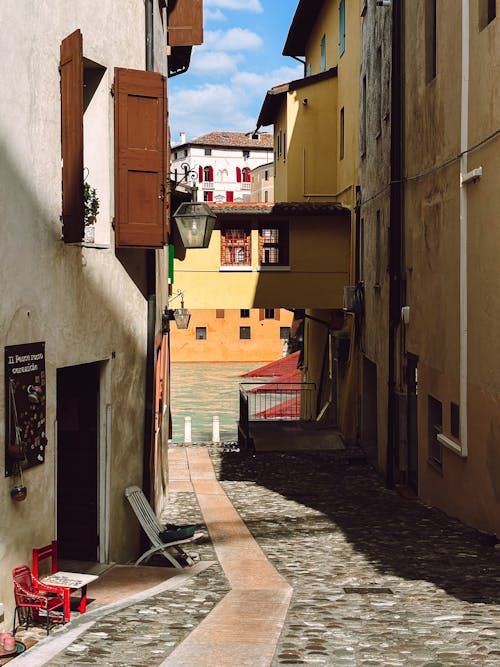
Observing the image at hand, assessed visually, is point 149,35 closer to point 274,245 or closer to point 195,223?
point 195,223

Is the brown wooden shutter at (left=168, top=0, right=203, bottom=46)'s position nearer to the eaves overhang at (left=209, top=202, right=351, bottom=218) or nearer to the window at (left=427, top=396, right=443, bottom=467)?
the eaves overhang at (left=209, top=202, right=351, bottom=218)

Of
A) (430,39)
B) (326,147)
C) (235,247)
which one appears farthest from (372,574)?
(326,147)

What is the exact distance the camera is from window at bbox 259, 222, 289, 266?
2345cm

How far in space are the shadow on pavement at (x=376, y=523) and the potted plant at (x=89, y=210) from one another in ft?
14.6

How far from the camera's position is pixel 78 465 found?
32.2 ft

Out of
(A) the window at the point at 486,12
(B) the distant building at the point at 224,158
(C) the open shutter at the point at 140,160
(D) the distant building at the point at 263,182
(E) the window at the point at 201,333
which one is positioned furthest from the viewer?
(B) the distant building at the point at 224,158

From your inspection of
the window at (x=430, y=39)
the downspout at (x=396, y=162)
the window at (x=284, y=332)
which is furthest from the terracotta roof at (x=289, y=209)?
the window at (x=284, y=332)

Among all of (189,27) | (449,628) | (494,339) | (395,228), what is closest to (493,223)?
(494,339)

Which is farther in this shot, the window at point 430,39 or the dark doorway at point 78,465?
the window at point 430,39

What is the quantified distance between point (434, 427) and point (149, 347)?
16.8 feet

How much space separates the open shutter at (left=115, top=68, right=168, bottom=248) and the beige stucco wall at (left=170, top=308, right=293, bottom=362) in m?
46.9

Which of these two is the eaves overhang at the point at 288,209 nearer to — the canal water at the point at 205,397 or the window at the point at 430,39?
the canal water at the point at 205,397

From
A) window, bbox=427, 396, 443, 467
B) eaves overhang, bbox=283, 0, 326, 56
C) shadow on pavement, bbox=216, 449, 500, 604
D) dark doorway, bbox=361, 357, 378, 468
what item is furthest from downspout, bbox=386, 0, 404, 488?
eaves overhang, bbox=283, 0, 326, 56

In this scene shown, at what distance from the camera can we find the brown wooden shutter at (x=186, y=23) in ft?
55.9
